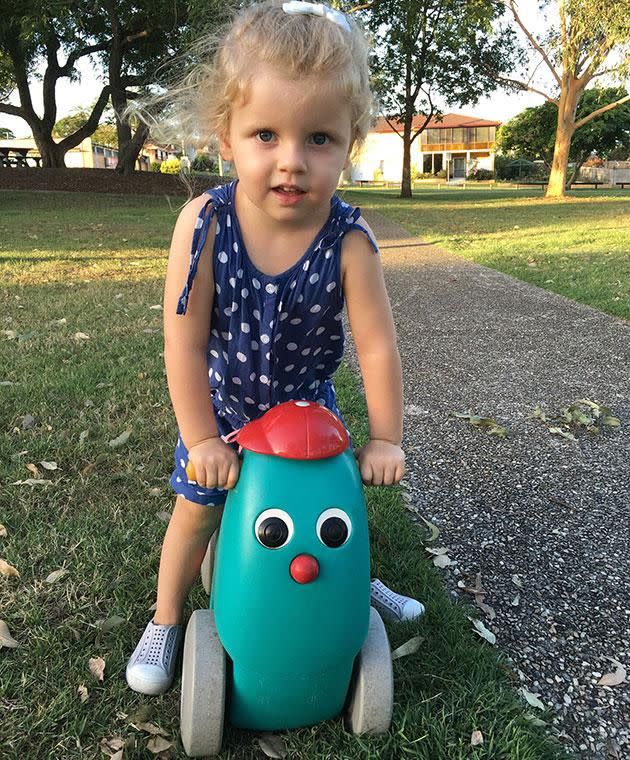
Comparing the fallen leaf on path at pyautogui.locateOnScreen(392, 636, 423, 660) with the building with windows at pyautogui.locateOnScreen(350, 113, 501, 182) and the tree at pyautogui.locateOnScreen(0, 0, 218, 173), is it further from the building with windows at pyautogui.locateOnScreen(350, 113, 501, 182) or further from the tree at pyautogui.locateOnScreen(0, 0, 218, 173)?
the building with windows at pyautogui.locateOnScreen(350, 113, 501, 182)

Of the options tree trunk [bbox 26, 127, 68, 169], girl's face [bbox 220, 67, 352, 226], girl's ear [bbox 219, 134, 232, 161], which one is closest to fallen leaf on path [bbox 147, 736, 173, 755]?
girl's face [bbox 220, 67, 352, 226]

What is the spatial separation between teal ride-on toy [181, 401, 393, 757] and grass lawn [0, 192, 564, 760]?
0.08 m

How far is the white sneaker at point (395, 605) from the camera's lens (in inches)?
76.6

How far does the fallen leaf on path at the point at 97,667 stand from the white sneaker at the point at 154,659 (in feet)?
0.22

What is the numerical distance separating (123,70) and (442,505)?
26517mm

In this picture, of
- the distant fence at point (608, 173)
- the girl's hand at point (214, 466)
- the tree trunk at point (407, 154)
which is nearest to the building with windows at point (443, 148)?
the distant fence at point (608, 173)

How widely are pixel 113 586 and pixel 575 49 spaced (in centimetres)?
2187

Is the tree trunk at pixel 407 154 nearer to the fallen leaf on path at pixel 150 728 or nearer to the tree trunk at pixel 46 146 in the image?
the tree trunk at pixel 46 146

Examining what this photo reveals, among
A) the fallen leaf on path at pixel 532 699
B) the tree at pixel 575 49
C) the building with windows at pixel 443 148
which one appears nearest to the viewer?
the fallen leaf on path at pixel 532 699

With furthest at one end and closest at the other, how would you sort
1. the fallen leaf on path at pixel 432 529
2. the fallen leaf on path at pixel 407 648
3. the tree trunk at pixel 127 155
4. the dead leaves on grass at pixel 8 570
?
the tree trunk at pixel 127 155
the fallen leaf on path at pixel 432 529
the dead leaves on grass at pixel 8 570
the fallen leaf on path at pixel 407 648

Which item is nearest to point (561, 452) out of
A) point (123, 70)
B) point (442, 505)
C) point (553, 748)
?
point (442, 505)

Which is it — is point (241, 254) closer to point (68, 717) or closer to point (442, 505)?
point (68, 717)

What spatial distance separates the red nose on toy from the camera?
1378 millimetres

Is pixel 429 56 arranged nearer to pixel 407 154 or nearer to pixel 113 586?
pixel 407 154
